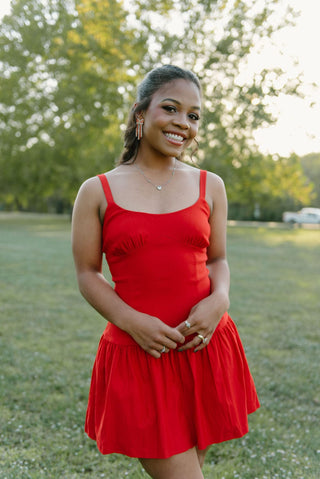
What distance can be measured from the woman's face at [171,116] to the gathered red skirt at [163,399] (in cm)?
85

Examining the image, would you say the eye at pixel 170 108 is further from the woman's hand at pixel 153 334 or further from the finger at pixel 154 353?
the finger at pixel 154 353

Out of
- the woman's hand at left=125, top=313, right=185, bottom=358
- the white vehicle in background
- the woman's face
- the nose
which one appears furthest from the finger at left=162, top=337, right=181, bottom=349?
the white vehicle in background

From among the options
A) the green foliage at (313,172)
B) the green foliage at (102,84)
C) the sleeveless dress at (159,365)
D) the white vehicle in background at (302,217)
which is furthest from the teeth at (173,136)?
the green foliage at (313,172)

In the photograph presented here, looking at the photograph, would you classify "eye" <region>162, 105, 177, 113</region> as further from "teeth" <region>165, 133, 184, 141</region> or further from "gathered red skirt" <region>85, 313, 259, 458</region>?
"gathered red skirt" <region>85, 313, 259, 458</region>

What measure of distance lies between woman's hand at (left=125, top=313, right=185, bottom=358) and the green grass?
1.83m

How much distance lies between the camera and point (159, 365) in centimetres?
192

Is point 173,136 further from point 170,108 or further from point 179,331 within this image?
point 179,331

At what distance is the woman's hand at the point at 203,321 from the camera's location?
189 centimetres

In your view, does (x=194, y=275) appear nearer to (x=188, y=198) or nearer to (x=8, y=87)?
(x=188, y=198)

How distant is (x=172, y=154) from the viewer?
6.76 feet

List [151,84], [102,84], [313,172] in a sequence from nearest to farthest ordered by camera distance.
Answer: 1. [151,84]
2. [102,84]
3. [313,172]

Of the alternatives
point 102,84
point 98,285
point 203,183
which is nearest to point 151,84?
point 203,183

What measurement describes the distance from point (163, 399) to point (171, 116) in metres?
1.20

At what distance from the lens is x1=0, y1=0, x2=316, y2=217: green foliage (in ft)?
64.1
